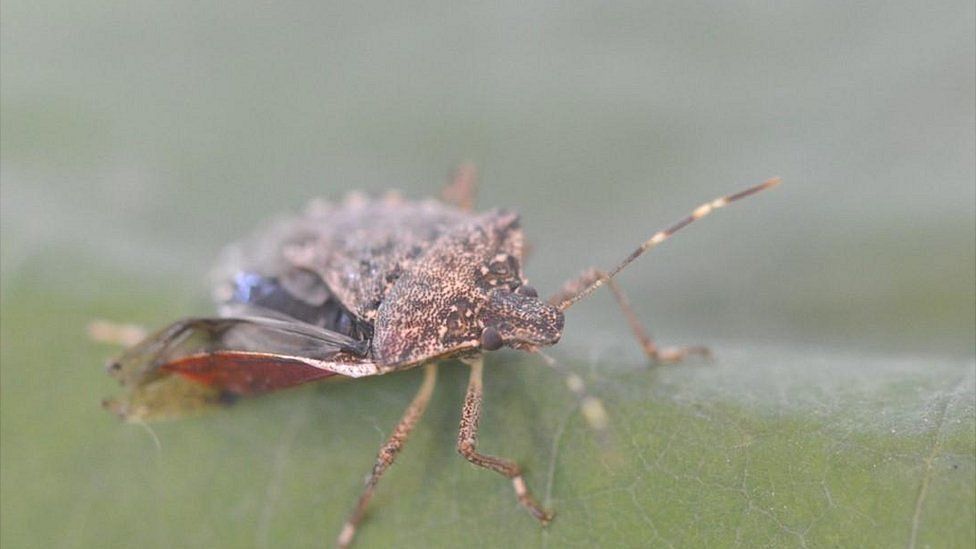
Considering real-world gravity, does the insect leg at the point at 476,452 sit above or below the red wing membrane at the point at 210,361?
below

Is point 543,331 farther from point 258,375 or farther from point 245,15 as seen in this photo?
point 245,15

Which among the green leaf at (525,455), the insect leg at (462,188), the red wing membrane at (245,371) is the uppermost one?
the insect leg at (462,188)

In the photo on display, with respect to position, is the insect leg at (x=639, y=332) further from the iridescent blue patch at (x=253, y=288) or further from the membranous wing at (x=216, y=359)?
the iridescent blue patch at (x=253, y=288)

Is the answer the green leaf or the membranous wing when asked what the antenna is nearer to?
the green leaf

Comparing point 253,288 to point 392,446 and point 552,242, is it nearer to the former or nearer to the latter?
point 392,446

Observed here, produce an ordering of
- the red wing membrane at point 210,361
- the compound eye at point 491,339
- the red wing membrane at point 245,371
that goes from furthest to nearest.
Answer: the red wing membrane at point 210,361
the red wing membrane at point 245,371
the compound eye at point 491,339

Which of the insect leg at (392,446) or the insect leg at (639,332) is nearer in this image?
the insect leg at (392,446)

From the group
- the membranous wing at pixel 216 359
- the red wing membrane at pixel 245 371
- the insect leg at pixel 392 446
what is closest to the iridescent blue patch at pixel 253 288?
the membranous wing at pixel 216 359
